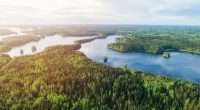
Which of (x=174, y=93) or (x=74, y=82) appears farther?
(x=74, y=82)

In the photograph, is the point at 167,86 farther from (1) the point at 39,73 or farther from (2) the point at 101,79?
(1) the point at 39,73

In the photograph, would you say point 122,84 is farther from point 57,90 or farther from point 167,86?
point 57,90

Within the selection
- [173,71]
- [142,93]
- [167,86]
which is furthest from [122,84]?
[173,71]

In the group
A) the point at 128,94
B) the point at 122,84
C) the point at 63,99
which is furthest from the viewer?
the point at 122,84

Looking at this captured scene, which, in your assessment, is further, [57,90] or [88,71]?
[88,71]

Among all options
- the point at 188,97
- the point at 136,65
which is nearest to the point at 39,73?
the point at 188,97

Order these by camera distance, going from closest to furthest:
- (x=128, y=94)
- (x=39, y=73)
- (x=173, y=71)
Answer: (x=128, y=94)
(x=39, y=73)
(x=173, y=71)
